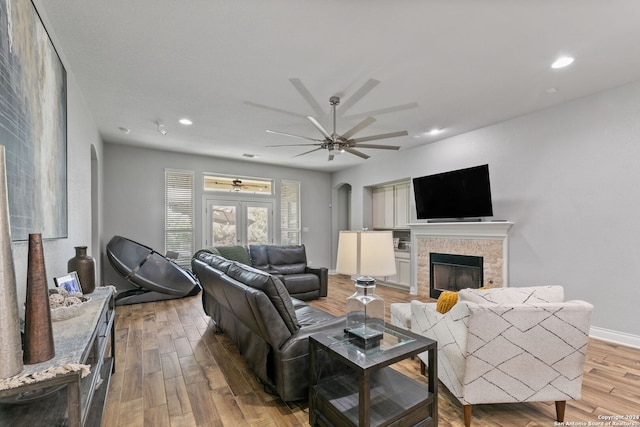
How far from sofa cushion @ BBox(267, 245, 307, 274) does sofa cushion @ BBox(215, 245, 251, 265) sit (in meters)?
0.49

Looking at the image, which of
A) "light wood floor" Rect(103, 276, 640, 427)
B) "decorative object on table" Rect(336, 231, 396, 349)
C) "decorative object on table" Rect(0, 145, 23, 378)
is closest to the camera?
"decorative object on table" Rect(0, 145, 23, 378)

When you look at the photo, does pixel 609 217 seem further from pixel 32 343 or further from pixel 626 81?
pixel 32 343

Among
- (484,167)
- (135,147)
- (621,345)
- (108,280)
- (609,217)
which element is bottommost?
(621,345)

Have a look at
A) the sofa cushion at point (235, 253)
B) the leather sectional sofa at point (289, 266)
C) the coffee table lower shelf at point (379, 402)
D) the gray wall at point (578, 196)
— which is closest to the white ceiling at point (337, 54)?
the gray wall at point (578, 196)

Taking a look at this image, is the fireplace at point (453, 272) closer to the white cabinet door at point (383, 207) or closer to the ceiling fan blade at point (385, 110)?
the white cabinet door at point (383, 207)

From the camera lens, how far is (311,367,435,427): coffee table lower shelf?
5.37 feet

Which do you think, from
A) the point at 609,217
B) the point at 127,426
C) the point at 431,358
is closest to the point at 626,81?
the point at 609,217

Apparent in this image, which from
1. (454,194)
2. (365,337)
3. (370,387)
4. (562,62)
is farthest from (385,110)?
(370,387)

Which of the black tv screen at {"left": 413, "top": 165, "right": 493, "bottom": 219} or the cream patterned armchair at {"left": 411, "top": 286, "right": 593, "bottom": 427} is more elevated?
the black tv screen at {"left": 413, "top": 165, "right": 493, "bottom": 219}

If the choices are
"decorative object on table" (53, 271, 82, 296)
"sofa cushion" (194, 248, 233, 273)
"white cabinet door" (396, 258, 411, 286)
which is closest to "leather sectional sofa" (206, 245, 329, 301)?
"sofa cushion" (194, 248, 233, 273)

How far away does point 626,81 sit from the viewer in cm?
311

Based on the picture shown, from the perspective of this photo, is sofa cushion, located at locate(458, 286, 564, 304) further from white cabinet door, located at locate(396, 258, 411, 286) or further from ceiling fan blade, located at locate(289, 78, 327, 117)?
white cabinet door, located at locate(396, 258, 411, 286)

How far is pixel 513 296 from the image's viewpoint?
6.12 feet

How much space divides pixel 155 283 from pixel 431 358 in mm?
4616
